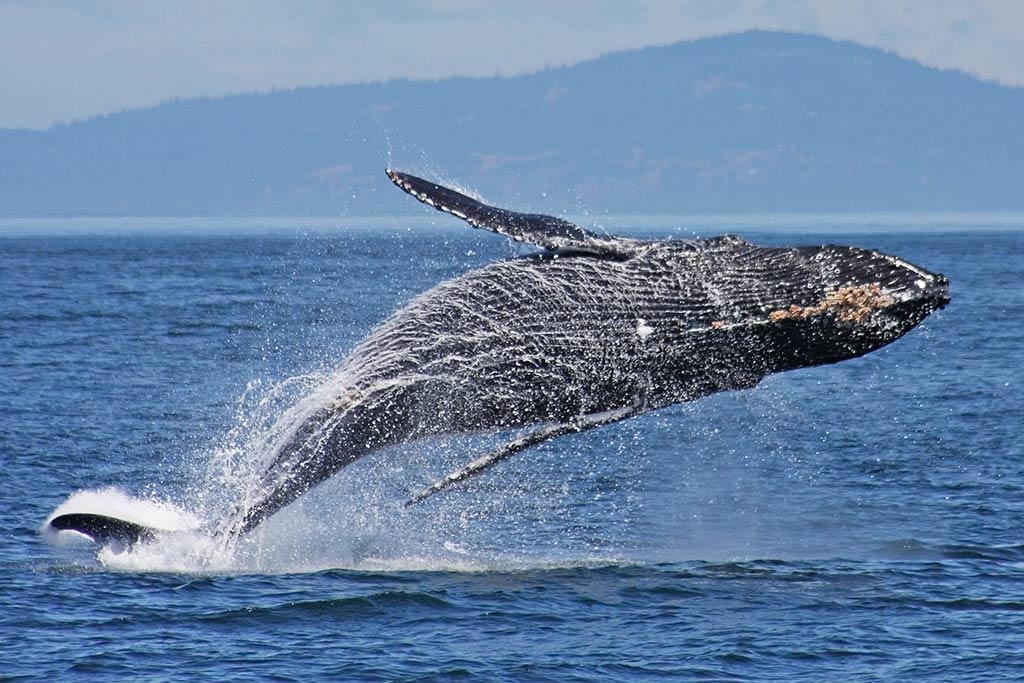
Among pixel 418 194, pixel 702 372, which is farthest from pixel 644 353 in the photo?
pixel 418 194

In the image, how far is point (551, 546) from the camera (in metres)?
17.3

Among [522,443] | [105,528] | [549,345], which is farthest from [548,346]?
[105,528]

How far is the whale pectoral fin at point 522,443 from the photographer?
13.8 meters

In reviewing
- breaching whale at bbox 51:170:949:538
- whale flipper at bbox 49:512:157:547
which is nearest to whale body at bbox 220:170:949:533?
breaching whale at bbox 51:170:949:538

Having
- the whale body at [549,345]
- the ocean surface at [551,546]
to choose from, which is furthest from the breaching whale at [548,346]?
the ocean surface at [551,546]

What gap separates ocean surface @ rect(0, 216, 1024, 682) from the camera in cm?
1346

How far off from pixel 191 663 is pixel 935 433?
1511 centimetres

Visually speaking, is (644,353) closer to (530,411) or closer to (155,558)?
(530,411)

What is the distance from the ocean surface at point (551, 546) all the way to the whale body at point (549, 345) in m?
1.40

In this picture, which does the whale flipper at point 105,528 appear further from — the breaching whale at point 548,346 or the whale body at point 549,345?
the whale body at point 549,345

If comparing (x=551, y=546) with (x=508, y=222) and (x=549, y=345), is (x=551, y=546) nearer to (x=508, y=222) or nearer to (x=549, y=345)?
(x=549, y=345)

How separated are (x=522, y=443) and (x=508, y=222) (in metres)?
1.92

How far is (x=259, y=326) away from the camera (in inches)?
1628

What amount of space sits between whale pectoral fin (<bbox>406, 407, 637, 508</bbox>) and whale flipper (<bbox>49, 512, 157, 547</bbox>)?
316cm
